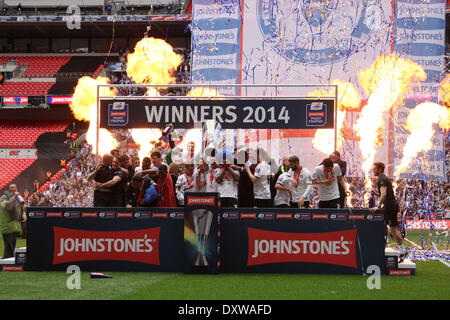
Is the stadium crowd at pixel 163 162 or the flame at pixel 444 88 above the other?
the flame at pixel 444 88

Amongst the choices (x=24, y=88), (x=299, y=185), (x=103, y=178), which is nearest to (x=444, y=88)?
(x=299, y=185)

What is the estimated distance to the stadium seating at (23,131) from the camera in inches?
1369

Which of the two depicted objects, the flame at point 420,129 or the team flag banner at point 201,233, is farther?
the flame at point 420,129

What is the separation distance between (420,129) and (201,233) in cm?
1354

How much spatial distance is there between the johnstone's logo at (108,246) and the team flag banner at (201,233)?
620 mm

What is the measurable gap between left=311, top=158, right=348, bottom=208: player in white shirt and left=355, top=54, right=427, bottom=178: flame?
393 inches

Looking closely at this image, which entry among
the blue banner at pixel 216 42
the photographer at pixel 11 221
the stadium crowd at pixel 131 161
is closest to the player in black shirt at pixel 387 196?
the stadium crowd at pixel 131 161

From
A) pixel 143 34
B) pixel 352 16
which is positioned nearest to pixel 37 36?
pixel 143 34

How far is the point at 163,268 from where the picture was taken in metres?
10.2

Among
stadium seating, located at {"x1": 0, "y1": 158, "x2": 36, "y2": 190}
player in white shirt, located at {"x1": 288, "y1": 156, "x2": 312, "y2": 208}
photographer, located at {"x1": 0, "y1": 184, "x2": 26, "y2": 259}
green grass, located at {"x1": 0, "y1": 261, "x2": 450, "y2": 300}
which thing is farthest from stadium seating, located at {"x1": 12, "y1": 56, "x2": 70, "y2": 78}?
green grass, located at {"x1": 0, "y1": 261, "x2": 450, "y2": 300}

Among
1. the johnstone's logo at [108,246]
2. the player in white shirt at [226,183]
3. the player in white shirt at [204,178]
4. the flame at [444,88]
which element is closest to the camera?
the johnstone's logo at [108,246]

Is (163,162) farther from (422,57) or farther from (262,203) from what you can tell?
(422,57)

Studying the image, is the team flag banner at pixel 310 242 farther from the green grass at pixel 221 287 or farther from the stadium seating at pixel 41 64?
the stadium seating at pixel 41 64

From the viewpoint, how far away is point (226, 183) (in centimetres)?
1102
